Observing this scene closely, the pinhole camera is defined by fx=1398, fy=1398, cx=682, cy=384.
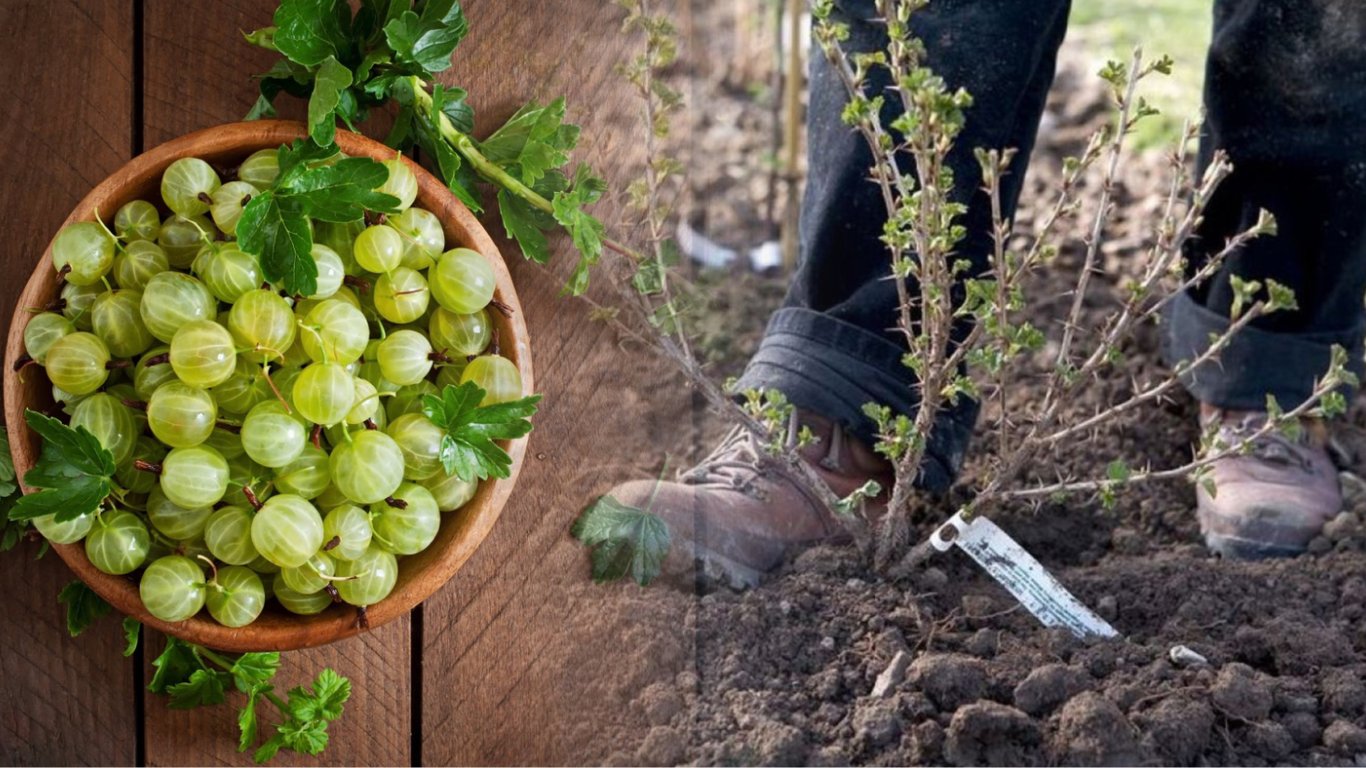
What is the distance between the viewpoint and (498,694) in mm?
1250

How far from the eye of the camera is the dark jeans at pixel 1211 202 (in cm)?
139

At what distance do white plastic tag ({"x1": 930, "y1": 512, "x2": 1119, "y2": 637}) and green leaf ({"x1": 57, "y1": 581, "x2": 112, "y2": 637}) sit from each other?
753 mm

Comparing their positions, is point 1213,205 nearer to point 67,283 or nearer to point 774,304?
point 774,304

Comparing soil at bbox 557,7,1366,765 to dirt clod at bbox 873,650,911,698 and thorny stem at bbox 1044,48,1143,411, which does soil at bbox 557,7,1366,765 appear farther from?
thorny stem at bbox 1044,48,1143,411

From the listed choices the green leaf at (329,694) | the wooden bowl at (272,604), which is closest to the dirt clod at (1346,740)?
the wooden bowl at (272,604)

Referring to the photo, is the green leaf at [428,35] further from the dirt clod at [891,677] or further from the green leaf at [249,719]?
the dirt clod at [891,677]

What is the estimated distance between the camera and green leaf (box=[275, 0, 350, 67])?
1007mm

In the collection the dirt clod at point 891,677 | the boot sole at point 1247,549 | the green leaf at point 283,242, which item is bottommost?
the dirt clod at point 891,677

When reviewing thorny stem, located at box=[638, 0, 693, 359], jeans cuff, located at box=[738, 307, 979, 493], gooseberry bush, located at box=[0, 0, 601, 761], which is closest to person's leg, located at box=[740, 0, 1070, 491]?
jeans cuff, located at box=[738, 307, 979, 493]

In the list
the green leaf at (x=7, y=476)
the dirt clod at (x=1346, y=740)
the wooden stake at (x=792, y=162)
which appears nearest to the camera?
the green leaf at (x=7, y=476)

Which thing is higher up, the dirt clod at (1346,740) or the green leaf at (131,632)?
the dirt clod at (1346,740)

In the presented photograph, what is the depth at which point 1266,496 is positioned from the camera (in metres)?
1.60

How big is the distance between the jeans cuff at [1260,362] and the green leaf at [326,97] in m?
1.08

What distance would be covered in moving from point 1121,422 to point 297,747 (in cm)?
104
